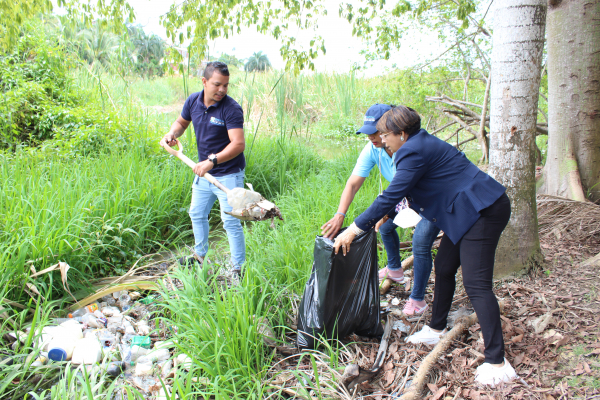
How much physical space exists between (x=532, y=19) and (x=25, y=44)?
8.30m

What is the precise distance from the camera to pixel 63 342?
2.42m

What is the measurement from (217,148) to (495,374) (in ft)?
8.12

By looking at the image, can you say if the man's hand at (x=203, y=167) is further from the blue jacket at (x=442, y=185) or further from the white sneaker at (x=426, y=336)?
the white sneaker at (x=426, y=336)

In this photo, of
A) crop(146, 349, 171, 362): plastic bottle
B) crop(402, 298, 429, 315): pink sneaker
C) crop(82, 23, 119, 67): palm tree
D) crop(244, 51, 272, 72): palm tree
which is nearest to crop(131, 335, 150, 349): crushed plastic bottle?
crop(146, 349, 171, 362): plastic bottle

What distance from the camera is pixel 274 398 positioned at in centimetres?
210

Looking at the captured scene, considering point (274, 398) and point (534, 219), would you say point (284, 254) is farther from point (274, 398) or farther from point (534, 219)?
point (534, 219)

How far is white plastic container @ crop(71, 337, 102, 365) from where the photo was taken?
7.80ft

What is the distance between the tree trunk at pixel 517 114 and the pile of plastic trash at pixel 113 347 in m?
2.50

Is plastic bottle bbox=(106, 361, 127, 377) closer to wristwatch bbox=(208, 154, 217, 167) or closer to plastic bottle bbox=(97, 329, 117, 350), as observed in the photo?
plastic bottle bbox=(97, 329, 117, 350)

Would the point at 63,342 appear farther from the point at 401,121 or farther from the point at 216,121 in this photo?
the point at 401,121

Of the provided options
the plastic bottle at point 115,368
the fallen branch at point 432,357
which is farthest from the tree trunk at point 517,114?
the plastic bottle at point 115,368

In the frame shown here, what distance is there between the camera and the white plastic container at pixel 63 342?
2375 mm

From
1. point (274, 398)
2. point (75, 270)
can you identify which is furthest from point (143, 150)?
point (274, 398)

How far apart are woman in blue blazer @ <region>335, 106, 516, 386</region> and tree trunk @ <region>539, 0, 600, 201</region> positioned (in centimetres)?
256
